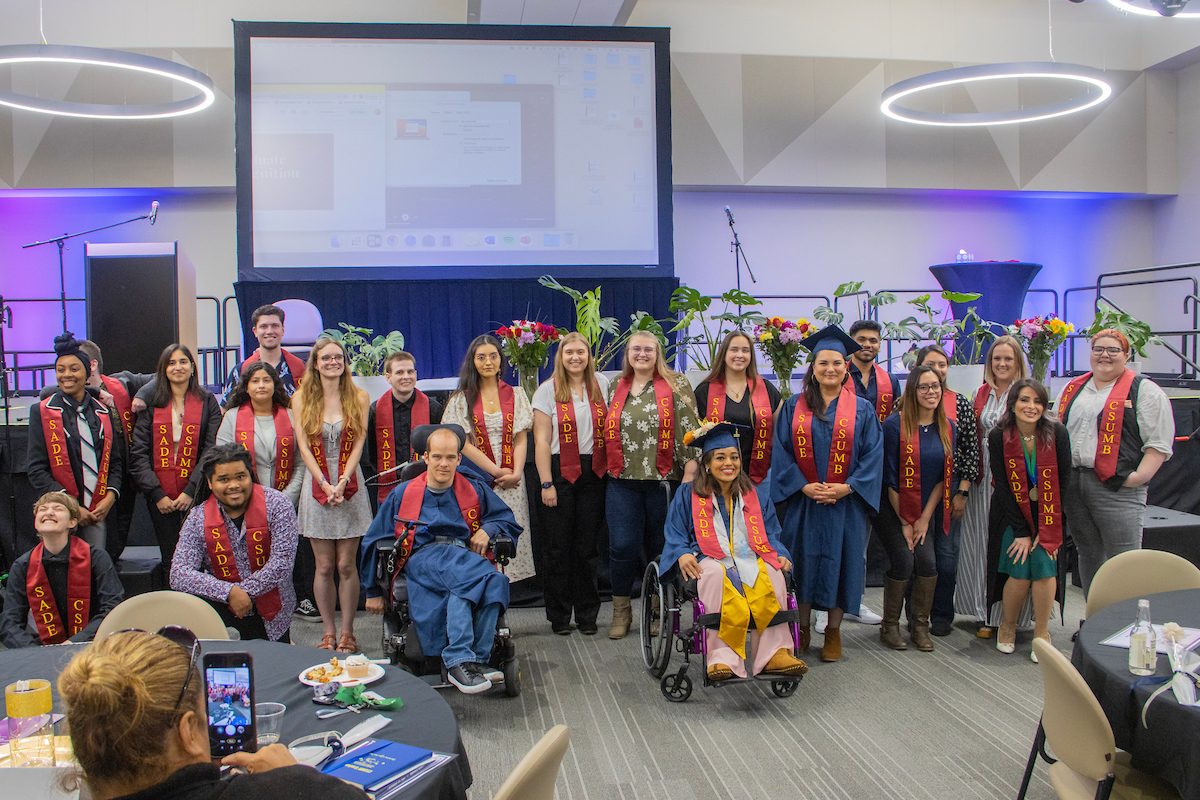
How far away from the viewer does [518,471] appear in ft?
14.0

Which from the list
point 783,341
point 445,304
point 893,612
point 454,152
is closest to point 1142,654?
point 893,612

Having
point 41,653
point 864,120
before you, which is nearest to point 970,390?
point 864,120

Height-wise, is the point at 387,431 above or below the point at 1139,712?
above

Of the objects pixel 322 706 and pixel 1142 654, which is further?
→ pixel 1142 654

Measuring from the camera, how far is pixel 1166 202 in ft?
32.3

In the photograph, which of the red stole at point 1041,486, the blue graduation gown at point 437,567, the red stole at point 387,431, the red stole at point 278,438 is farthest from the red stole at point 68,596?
the red stole at point 1041,486

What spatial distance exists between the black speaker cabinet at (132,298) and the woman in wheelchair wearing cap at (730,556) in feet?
15.4

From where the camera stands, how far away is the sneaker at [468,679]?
3123mm

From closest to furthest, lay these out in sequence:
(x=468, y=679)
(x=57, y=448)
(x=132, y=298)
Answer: (x=468, y=679) < (x=57, y=448) < (x=132, y=298)

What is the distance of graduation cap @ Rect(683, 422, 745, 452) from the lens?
11.7ft

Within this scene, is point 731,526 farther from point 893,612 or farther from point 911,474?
point 893,612

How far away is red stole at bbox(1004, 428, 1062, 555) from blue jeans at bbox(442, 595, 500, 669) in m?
2.41

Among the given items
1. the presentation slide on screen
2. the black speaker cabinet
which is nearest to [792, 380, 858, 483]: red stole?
the presentation slide on screen

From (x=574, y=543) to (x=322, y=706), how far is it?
8.54 ft
